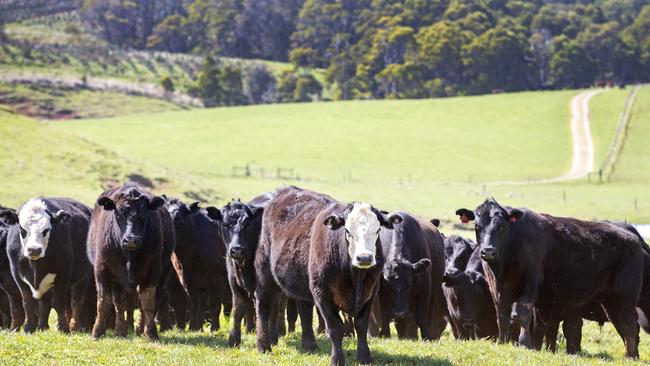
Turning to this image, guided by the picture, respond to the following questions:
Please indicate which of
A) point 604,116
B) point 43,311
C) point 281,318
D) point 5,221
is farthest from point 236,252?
point 604,116

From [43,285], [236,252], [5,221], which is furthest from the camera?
[5,221]

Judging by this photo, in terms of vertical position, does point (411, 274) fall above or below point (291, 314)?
above

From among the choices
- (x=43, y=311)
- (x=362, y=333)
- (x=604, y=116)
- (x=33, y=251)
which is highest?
(x=604, y=116)

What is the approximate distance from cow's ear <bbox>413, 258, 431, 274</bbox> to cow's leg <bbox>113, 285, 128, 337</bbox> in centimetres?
417

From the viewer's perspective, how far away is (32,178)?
37344mm

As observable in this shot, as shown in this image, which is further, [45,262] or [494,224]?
[45,262]

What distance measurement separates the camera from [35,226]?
44.8ft

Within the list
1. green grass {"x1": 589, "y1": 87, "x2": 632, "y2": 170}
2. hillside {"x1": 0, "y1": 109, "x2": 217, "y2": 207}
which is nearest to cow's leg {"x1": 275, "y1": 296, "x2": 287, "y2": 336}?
hillside {"x1": 0, "y1": 109, "x2": 217, "y2": 207}

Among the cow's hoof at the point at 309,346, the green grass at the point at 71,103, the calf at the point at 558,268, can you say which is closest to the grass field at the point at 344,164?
the cow's hoof at the point at 309,346

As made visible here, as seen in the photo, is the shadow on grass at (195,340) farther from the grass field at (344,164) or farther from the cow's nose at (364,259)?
the cow's nose at (364,259)

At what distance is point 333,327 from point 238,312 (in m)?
2.59

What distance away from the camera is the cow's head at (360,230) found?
1059 cm

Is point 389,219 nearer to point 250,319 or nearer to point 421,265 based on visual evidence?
point 421,265

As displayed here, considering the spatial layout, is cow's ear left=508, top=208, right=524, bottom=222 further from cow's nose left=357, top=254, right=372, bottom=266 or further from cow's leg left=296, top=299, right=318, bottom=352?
cow's nose left=357, top=254, right=372, bottom=266
